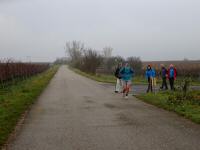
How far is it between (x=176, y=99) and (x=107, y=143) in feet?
24.4

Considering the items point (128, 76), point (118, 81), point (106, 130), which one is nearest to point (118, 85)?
Result: point (118, 81)

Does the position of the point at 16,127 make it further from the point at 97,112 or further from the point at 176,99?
the point at 176,99

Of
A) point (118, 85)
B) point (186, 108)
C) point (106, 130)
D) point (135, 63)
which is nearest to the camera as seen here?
point (106, 130)

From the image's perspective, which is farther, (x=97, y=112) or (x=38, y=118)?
(x=97, y=112)

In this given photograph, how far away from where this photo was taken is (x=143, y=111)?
1163 cm

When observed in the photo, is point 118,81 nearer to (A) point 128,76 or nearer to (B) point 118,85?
(B) point 118,85

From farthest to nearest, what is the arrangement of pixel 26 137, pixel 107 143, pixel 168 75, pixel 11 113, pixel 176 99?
1. pixel 168 75
2. pixel 176 99
3. pixel 11 113
4. pixel 26 137
5. pixel 107 143

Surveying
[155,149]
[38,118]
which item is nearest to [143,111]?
[38,118]

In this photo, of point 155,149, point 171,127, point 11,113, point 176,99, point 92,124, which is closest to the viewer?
point 155,149

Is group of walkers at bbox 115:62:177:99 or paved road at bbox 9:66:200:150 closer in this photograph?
paved road at bbox 9:66:200:150

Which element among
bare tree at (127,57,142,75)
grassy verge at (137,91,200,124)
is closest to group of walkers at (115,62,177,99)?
grassy verge at (137,91,200,124)

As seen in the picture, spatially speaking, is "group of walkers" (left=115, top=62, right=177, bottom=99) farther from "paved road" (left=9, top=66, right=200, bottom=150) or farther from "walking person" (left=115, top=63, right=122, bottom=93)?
"paved road" (left=9, top=66, right=200, bottom=150)

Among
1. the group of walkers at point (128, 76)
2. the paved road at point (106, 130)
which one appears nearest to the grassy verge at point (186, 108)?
the paved road at point (106, 130)

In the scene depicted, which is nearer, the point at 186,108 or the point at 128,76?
the point at 186,108
